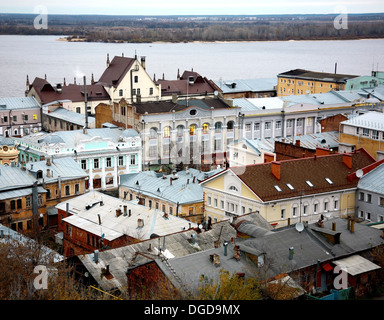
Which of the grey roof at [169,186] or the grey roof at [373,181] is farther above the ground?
the grey roof at [373,181]

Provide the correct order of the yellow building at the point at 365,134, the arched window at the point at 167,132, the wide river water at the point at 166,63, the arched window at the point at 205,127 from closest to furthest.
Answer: the yellow building at the point at 365,134 → the arched window at the point at 167,132 → the arched window at the point at 205,127 → the wide river water at the point at 166,63

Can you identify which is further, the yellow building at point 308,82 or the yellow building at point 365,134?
the yellow building at point 308,82

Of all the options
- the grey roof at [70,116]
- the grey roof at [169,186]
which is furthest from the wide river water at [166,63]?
the grey roof at [169,186]

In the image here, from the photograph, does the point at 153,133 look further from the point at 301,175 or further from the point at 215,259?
the point at 215,259

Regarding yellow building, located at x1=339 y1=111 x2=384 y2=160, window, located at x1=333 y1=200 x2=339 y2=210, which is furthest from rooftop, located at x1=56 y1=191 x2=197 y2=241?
yellow building, located at x1=339 y1=111 x2=384 y2=160

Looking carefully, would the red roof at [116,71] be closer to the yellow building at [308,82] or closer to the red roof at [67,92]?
the red roof at [67,92]

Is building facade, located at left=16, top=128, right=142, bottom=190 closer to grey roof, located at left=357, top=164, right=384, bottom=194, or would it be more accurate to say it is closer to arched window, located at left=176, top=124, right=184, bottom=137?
arched window, located at left=176, top=124, right=184, bottom=137

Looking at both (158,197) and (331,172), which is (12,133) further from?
(331,172)
